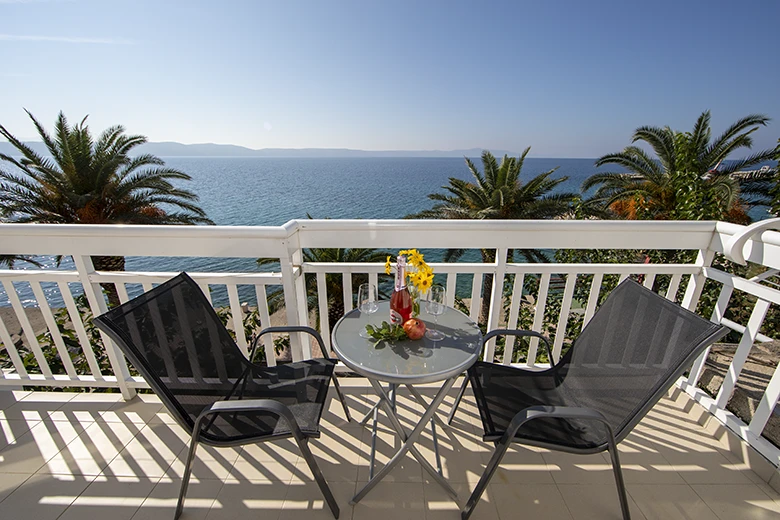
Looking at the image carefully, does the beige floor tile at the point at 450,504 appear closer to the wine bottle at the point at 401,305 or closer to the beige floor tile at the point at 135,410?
the wine bottle at the point at 401,305

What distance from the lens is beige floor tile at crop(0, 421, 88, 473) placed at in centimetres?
157

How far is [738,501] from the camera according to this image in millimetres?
1388

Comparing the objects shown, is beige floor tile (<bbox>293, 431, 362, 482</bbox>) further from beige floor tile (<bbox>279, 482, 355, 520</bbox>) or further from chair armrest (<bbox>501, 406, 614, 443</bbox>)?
chair armrest (<bbox>501, 406, 614, 443</bbox>)

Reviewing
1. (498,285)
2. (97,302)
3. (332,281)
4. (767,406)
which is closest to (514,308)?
(498,285)

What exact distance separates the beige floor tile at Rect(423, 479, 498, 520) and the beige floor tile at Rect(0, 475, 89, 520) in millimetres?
1580

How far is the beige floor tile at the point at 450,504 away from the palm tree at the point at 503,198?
6835mm

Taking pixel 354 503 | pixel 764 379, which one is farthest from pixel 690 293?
pixel 354 503

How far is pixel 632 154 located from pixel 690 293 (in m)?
9.45

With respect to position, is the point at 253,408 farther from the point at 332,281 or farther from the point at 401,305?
the point at 332,281

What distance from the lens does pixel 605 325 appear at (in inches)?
61.6

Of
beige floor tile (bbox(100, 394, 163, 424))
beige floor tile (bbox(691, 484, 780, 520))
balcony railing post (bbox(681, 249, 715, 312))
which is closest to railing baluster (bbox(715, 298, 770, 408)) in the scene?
balcony railing post (bbox(681, 249, 715, 312))

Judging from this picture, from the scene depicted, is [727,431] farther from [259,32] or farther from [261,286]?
[259,32]

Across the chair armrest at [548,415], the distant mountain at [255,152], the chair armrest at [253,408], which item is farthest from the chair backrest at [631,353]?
the distant mountain at [255,152]

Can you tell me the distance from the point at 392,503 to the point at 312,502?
13.8 inches
